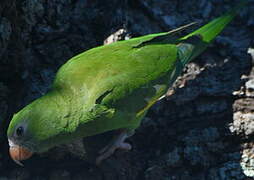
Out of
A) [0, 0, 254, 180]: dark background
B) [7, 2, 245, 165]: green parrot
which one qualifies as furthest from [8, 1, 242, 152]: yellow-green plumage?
[0, 0, 254, 180]: dark background

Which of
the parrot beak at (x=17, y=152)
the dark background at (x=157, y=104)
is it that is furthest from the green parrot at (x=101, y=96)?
the dark background at (x=157, y=104)

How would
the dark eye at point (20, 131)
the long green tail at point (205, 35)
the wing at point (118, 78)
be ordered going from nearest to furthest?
the dark eye at point (20, 131)
the wing at point (118, 78)
the long green tail at point (205, 35)

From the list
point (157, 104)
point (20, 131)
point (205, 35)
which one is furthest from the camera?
point (205, 35)

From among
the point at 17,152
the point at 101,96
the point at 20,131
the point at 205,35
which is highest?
the point at 205,35

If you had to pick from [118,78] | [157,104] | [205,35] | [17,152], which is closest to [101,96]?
[118,78]

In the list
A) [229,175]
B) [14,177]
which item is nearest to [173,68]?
[229,175]

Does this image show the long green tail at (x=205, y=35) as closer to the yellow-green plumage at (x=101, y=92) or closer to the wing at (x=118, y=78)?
the yellow-green plumage at (x=101, y=92)

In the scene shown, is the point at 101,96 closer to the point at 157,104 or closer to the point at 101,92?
the point at 101,92
